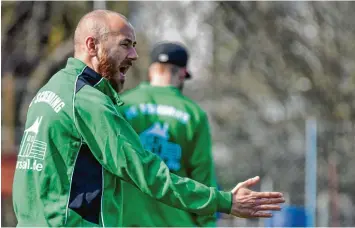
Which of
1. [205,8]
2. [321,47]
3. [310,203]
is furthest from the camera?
[321,47]

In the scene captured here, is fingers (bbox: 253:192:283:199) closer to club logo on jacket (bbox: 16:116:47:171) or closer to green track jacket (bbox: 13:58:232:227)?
green track jacket (bbox: 13:58:232:227)

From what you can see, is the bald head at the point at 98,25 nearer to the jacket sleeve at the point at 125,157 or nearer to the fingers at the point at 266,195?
the jacket sleeve at the point at 125,157

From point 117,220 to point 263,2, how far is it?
44.9 ft

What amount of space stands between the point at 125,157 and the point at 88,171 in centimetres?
20

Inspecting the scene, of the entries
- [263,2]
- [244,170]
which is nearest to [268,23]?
[263,2]

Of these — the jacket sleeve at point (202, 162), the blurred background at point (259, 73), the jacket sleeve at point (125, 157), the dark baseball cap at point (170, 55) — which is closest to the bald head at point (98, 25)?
the jacket sleeve at point (125, 157)

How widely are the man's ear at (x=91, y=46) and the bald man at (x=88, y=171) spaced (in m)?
0.15

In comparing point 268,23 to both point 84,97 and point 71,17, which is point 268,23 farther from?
point 84,97

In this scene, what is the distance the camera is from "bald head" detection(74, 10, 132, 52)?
4.89 meters

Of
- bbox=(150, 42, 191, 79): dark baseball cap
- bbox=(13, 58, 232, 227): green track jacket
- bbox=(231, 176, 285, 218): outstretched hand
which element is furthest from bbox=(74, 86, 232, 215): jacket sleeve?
bbox=(150, 42, 191, 79): dark baseball cap

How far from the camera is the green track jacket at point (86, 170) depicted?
4.56m

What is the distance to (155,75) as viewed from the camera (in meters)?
7.63

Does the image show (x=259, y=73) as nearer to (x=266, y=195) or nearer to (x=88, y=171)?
(x=266, y=195)

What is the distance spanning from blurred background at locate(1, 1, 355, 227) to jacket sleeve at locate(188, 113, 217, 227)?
8.19 metres
